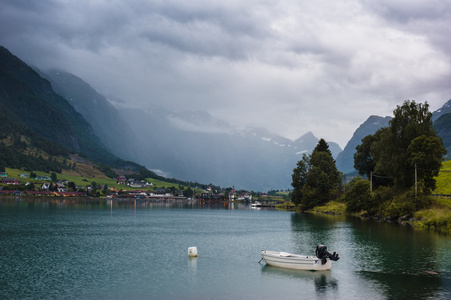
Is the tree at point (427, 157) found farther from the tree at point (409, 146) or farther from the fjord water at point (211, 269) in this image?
the fjord water at point (211, 269)

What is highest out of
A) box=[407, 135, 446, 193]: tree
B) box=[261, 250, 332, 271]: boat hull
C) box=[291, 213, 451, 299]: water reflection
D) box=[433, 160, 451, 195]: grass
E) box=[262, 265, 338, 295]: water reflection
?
box=[407, 135, 446, 193]: tree

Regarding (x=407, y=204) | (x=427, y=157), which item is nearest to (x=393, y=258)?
(x=407, y=204)

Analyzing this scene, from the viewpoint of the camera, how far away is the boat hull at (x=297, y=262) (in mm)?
48562

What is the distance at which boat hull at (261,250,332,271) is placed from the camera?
4856 centimetres

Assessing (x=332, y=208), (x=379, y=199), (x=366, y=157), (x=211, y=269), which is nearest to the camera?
(x=211, y=269)

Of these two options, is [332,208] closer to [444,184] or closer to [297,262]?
[444,184]

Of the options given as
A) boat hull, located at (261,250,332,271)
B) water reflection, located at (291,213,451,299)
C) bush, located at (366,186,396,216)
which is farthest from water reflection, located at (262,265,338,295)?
bush, located at (366,186,396,216)

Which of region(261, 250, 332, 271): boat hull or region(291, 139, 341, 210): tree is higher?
region(291, 139, 341, 210): tree

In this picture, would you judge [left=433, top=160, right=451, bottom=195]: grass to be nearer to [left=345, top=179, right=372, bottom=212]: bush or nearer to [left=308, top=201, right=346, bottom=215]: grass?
[left=345, top=179, right=372, bottom=212]: bush

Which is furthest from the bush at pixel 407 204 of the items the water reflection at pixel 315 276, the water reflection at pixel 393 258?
the water reflection at pixel 315 276

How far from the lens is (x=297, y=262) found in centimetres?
4916

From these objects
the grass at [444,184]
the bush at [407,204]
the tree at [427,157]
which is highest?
the tree at [427,157]

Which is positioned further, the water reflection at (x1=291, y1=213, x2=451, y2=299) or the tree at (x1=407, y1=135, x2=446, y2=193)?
the tree at (x1=407, y1=135, x2=446, y2=193)

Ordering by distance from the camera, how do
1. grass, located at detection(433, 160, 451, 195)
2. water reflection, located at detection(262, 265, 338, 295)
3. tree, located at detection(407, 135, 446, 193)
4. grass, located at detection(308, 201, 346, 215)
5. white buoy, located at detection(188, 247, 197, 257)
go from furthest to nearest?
grass, located at detection(308, 201, 346, 215) < grass, located at detection(433, 160, 451, 195) < tree, located at detection(407, 135, 446, 193) < white buoy, located at detection(188, 247, 197, 257) < water reflection, located at detection(262, 265, 338, 295)
